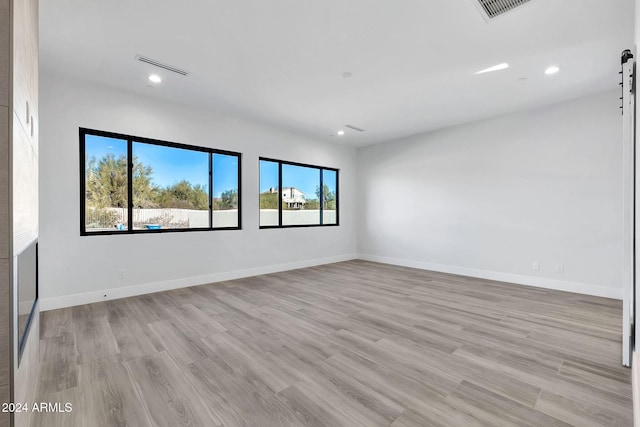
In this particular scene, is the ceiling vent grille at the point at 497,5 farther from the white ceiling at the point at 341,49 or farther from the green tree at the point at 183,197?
the green tree at the point at 183,197

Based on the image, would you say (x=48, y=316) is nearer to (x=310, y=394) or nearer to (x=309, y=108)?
(x=310, y=394)

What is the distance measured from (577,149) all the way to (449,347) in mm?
3831

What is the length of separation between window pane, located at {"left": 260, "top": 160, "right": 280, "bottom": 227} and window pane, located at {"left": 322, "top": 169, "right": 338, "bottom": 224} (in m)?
1.41

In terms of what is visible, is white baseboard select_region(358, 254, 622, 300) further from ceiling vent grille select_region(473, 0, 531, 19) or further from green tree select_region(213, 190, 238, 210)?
ceiling vent grille select_region(473, 0, 531, 19)

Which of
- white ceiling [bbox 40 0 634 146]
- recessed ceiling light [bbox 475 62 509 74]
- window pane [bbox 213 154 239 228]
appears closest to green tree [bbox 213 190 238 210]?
window pane [bbox 213 154 239 228]

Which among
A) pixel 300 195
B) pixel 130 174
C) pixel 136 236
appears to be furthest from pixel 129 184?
pixel 300 195

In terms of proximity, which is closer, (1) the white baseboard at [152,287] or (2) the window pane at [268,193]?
(1) the white baseboard at [152,287]

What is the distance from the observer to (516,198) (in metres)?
4.91

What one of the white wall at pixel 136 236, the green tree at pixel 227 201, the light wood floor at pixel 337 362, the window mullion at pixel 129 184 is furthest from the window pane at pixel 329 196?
the window mullion at pixel 129 184

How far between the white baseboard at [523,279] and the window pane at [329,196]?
1.71 metres

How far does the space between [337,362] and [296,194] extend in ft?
14.5

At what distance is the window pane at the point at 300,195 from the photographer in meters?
6.13

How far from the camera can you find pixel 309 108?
15.5 feet

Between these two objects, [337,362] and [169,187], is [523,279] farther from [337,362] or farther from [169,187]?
[169,187]
